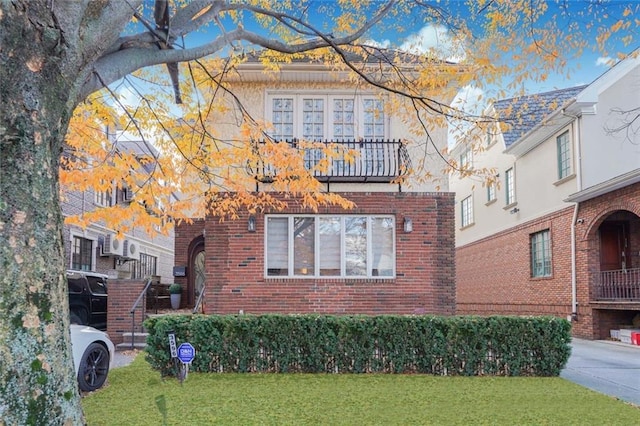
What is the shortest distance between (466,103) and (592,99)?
6.73 m

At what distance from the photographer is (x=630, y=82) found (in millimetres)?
13859

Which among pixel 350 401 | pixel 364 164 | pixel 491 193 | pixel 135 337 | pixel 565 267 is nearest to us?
pixel 350 401

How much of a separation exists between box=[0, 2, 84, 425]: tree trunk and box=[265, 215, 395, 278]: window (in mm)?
8691

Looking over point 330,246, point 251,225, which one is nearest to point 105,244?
point 251,225

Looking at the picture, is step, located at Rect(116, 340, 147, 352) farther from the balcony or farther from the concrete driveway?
the concrete driveway

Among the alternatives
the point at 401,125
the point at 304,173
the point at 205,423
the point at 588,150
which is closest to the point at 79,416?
the point at 205,423

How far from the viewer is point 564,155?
595 inches

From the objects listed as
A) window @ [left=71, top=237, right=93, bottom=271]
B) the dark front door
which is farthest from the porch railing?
window @ [left=71, top=237, right=93, bottom=271]

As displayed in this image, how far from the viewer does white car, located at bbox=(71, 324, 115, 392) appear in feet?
20.6

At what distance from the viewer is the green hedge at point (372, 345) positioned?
24.7 ft

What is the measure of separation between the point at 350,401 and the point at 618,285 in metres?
10.5

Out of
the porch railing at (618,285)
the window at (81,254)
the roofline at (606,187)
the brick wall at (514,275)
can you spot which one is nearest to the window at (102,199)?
the window at (81,254)

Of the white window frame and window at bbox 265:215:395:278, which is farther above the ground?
the white window frame

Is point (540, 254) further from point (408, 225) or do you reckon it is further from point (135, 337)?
point (135, 337)
